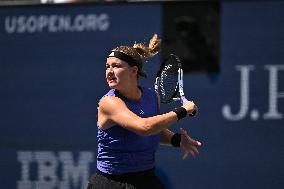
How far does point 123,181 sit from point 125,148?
0.18 m

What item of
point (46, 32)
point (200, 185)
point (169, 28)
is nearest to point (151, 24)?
point (169, 28)

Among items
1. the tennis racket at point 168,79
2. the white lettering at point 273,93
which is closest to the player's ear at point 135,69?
the tennis racket at point 168,79

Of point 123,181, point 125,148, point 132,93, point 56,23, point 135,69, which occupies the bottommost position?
point 123,181

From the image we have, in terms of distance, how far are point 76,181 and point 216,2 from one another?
1662 mm

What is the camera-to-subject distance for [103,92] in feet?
17.1

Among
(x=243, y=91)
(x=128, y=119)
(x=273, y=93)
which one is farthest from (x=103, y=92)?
(x=128, y=119)

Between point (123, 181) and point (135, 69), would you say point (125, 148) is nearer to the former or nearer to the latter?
point (123, 181)

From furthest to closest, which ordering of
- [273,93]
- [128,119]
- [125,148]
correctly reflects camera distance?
[273,93] < [125,148] < [128,119]

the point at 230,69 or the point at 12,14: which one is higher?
the point at 12,14

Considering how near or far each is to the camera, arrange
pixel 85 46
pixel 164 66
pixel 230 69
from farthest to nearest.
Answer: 1. pixel 85 46
2. pixel 230 69
3. pixel 164 66

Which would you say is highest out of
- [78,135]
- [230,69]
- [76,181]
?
[230,69]

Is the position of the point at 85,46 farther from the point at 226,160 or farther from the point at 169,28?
the point at 226,160

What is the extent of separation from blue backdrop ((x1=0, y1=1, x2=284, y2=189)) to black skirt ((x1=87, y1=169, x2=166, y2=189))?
122cm

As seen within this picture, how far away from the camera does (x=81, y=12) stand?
525cm
